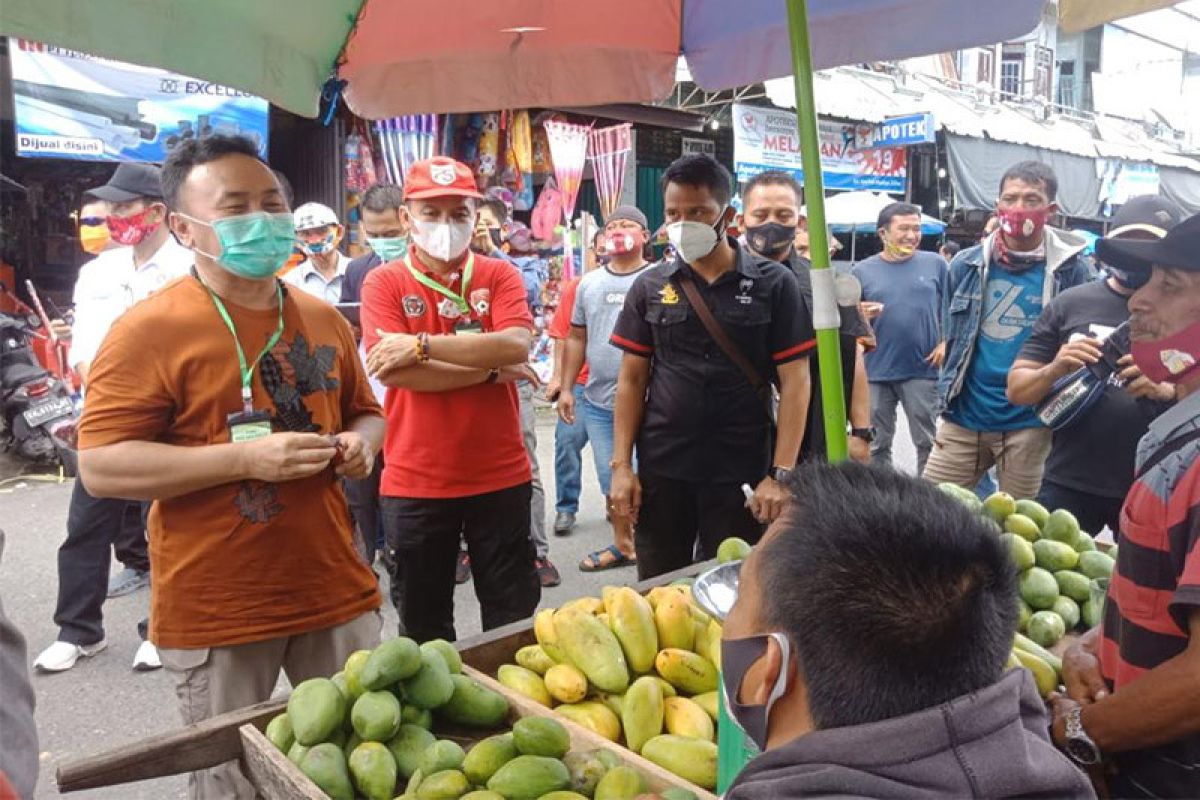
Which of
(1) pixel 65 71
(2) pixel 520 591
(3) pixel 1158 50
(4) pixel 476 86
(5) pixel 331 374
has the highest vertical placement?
(3) pixel 1158 50

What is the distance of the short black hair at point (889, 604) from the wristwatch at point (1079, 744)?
82 cm

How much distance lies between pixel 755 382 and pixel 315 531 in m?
1.61

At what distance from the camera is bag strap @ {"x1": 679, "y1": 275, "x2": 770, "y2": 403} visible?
3148 mm

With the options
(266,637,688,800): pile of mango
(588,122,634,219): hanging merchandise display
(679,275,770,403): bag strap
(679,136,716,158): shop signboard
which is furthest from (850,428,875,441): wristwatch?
(679,136,716,158): shop signboard

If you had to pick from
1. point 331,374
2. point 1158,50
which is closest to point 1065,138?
point 1158,50

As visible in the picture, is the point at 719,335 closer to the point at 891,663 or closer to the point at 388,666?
the point at 388,666

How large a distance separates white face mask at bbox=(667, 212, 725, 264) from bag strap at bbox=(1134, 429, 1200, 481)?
5.59 ft

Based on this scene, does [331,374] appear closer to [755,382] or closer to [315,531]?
[315,531]

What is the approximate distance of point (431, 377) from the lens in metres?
3.04

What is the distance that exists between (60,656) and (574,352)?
9.54 ft

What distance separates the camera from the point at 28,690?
1105 millimetres

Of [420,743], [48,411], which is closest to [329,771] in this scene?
[420,743]

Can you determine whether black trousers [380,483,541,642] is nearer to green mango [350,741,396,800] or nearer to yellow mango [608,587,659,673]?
yellow mango [608,587,659,673]

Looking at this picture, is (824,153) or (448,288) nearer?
(448,288)
